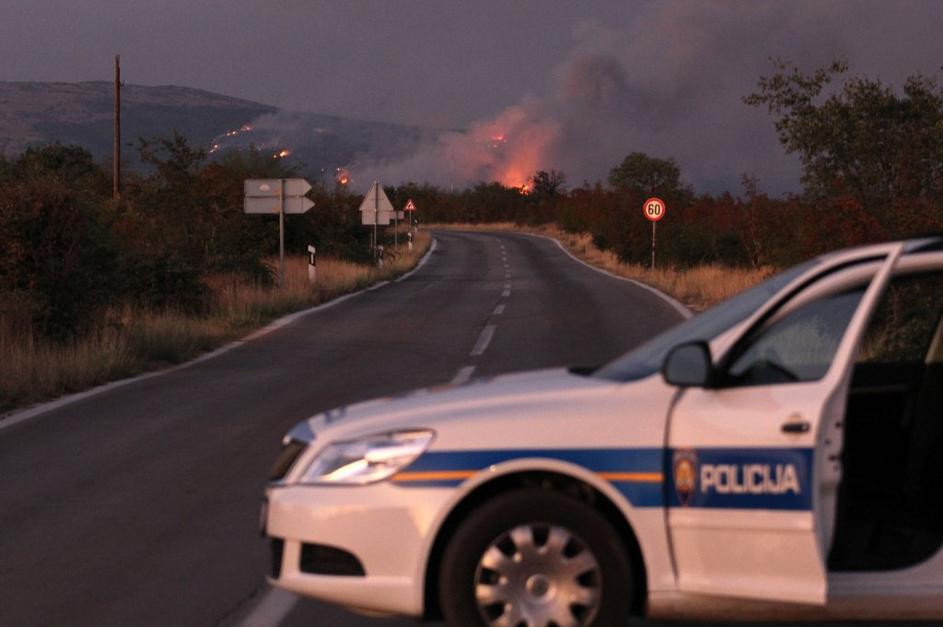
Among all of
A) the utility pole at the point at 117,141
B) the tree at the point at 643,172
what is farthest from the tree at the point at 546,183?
the utility pole at the point at 117,141

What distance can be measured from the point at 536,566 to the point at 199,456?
216 inches

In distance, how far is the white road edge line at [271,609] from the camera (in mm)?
5613

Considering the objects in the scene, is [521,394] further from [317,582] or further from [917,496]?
[917,496]

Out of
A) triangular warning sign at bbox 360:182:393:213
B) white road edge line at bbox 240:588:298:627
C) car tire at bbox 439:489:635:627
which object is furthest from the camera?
triangular warning sign at bbox 360:182:393:213

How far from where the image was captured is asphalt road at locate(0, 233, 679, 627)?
238 inches

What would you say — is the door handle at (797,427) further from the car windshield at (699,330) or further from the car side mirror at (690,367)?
the car windshield at (699,330)

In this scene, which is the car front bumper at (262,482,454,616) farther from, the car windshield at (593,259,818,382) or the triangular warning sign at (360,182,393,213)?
the triangular warning sign at (360,182,393,213)

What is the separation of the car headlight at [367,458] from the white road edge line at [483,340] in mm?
11774

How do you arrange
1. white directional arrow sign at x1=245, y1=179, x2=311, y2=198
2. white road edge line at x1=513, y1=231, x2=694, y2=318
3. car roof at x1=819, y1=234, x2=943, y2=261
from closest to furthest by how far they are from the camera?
1. car roof at x1=819, y1=234, x2=943, y2=261
2. white road edge line at x1=513, y1=231, x2=694, y2=318
3. white directional arrow sign at x1=245, y1=179, x2=311, y2=198

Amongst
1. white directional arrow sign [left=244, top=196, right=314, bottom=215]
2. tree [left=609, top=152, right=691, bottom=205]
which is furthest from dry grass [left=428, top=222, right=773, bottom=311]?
tree [left=609, top=152, right=691, bottom=205]

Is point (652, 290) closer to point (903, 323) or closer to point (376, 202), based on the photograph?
point (376, 202)

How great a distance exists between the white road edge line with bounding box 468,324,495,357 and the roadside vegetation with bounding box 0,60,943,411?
3.81m

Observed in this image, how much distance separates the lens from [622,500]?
459cm

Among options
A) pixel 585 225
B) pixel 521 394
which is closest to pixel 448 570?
pixel 521 394
